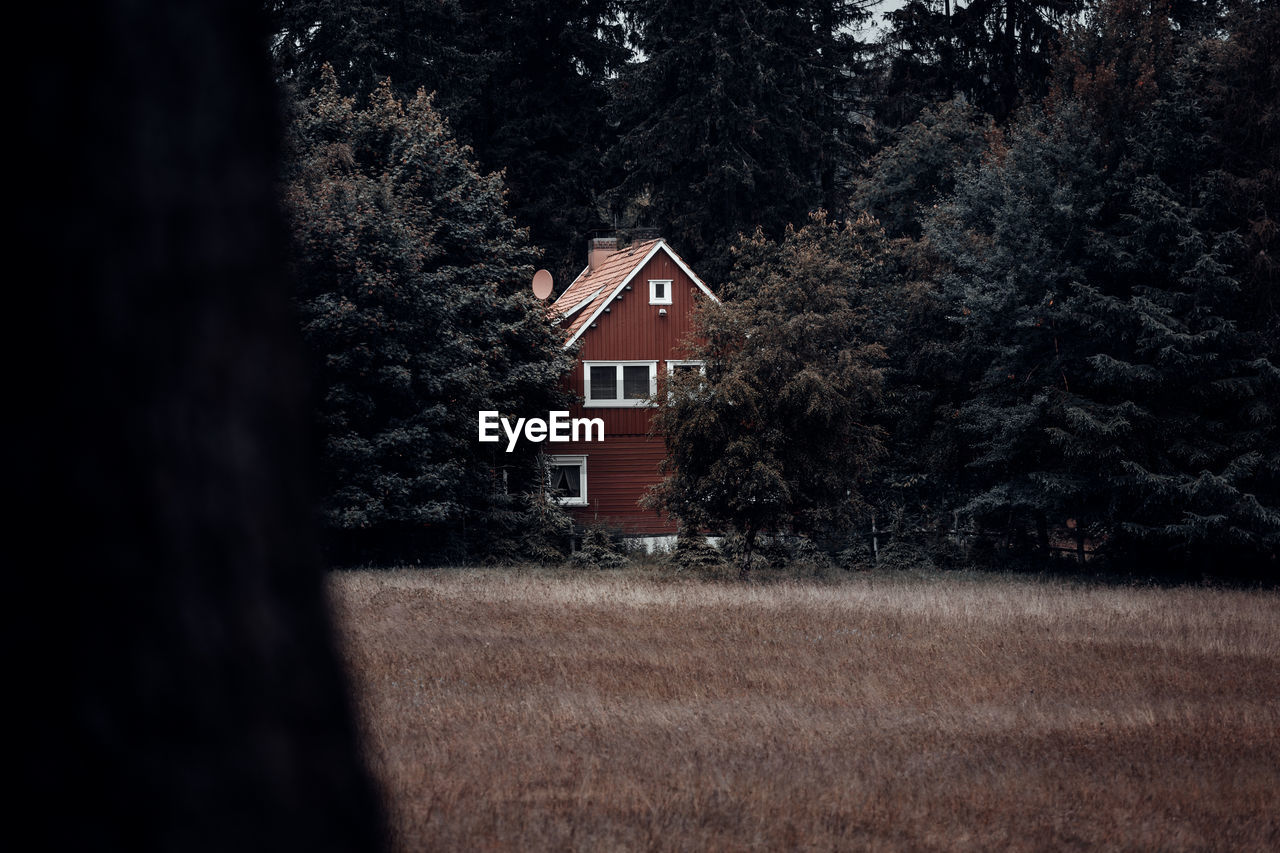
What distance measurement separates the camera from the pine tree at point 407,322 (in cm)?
2877

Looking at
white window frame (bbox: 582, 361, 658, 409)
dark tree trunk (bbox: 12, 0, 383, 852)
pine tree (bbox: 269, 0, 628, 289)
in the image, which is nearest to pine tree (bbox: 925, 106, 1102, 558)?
white window frame (bbox: 582, 361, 658, 409)

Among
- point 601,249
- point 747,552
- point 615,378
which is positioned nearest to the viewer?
point 747,552

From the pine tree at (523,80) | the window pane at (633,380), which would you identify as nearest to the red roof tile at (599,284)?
the window pane at (633,380)

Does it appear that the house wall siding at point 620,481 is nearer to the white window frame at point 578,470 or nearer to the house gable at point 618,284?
the white window frame at point 578,470

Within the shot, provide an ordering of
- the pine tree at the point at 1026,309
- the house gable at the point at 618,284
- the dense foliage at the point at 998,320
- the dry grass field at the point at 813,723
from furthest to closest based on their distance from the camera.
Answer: the house gable at the point at 618,284 → the pine tree at the point at 1026,309 → the dense foliage at the point at 998,320 → the dry grass field at the point at 813,723

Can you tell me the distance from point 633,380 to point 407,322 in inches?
362

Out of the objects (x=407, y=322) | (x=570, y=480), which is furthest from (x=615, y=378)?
(x=407, y=322)

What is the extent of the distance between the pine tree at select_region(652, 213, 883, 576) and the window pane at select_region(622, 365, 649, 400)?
8.98 m

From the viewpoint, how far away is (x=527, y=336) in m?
33.4

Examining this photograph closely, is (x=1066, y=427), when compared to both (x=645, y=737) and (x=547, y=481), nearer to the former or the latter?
(x=547, y=481)

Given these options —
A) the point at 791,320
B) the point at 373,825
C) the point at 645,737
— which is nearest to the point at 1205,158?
the point at 791,320

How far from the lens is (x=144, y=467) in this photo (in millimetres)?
2139

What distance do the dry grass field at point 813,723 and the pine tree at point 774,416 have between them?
758 centimetres

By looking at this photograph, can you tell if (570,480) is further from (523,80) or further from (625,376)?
(523,80)
